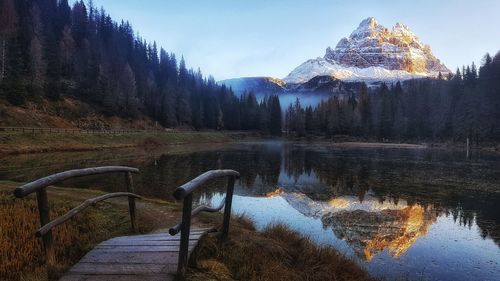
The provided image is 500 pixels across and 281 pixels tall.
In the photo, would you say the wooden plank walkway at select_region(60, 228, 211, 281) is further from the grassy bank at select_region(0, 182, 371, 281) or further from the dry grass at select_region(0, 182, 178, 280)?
the dry grass at select_region(0, 182, 178, 280)

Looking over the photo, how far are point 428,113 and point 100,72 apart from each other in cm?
10841

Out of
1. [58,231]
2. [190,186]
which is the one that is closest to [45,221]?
[58,231]

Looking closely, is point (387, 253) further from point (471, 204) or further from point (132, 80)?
point (132, 80)

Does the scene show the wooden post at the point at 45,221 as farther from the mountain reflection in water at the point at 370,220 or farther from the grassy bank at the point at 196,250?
the mountain reflection in water at the point at 370,220

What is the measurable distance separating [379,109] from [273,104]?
42.7 metres

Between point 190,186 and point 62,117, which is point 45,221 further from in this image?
point 62,117

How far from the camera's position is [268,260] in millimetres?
8211

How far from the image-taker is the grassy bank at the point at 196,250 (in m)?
7.02

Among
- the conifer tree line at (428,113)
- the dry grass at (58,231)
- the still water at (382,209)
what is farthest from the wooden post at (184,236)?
the conifer tree line at (428,113)

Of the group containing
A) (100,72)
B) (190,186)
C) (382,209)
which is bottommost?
(382,209)

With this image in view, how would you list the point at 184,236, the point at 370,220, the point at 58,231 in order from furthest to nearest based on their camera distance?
the point at 370,220
the point at 58,231
the point at 184,236

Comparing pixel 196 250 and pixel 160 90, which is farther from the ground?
pixel 160 90

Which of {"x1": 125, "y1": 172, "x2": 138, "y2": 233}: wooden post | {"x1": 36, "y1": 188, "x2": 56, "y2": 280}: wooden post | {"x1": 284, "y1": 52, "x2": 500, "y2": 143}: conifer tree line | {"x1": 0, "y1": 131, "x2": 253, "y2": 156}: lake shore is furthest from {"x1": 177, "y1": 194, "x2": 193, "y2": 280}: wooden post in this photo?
{"x1": 284, "y1": 52, "x2": 500, "y2": 143}: conifer tree line

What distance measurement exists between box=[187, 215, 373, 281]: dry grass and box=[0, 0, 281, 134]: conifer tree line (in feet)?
251
